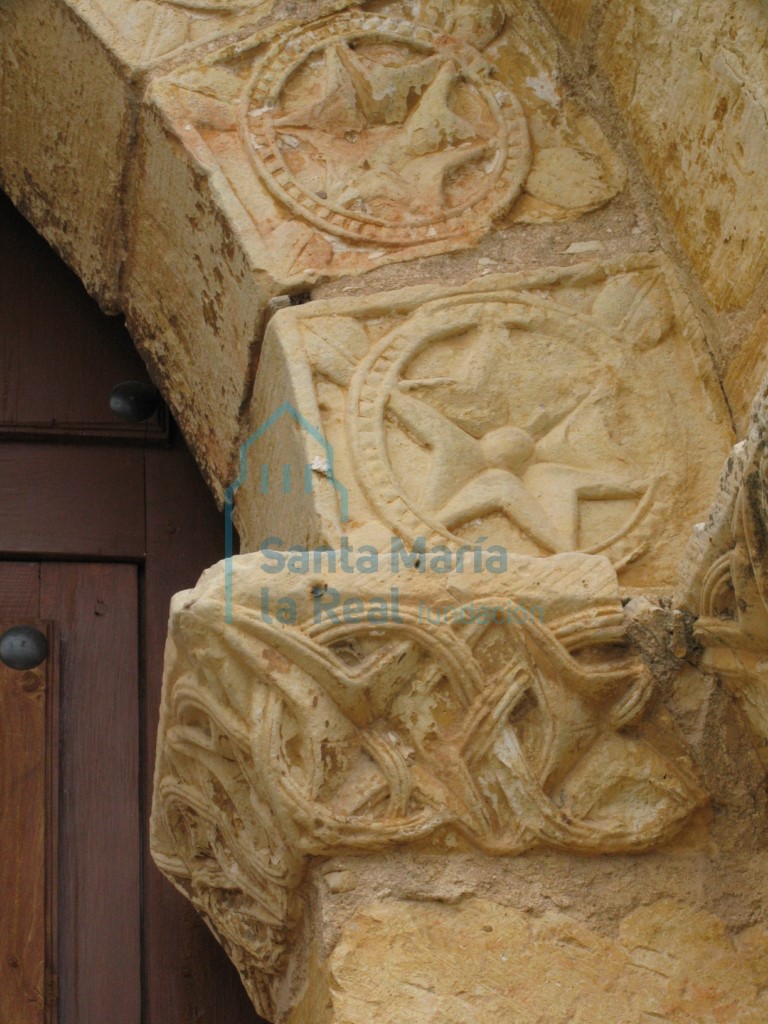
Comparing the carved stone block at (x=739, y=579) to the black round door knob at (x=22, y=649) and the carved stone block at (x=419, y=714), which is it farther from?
the black round door knob at (x=22, y=649)

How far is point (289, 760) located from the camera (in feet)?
5.67

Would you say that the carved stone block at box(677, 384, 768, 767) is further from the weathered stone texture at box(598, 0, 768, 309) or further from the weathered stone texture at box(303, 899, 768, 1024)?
the weathered stone texture at box(598, 0, 768, 309)

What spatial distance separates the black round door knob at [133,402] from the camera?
2.60 metres

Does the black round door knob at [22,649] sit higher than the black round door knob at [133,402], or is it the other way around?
the black round door knob at [133,402]

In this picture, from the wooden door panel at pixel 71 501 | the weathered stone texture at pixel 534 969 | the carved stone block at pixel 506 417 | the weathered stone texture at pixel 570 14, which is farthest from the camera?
the wooden door panel at pixel 71 501

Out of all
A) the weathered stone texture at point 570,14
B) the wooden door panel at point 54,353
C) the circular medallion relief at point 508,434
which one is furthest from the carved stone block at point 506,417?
the wooden door panel at point 54,353

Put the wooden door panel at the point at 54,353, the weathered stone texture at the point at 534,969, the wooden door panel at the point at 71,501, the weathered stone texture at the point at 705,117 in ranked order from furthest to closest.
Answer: the wooden door panel at the point at 54,353 < the wooden door panel at the point at 71,501 < the weathered stone texture at the point at 705,117 < the weathered stone texture at the point at 534,969

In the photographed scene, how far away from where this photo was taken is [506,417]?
2.02 metres

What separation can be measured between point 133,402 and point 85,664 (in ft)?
1.50

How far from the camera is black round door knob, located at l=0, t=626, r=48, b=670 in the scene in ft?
7.73

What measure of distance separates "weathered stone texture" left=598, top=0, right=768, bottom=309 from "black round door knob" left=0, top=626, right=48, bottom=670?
109 cm

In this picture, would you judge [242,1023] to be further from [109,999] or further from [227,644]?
[227,644]

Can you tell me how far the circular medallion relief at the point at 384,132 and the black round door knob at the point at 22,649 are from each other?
2.47 feet

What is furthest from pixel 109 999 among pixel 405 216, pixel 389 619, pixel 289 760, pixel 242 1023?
pixel 405 216
